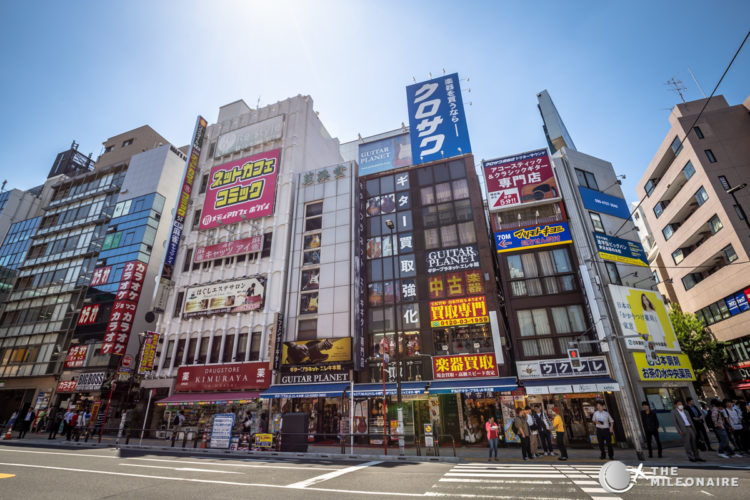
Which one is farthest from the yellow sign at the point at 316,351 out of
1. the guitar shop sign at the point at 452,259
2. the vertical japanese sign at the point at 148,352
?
the vertical japanese sign at the point at 148,352

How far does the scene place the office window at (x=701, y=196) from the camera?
104ft

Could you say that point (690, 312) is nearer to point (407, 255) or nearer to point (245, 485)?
point (407, 255)

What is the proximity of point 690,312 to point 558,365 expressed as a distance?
25949 millimetres

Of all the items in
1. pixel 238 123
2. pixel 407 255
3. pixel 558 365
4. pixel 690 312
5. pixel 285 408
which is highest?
pixel 238 123

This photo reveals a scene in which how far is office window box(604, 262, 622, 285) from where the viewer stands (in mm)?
22219

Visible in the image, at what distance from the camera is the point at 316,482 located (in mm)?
8258

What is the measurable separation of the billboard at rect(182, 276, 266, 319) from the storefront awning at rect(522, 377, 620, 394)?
20.4m

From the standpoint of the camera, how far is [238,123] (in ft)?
127

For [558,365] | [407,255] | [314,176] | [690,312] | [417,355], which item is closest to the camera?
[558,365]

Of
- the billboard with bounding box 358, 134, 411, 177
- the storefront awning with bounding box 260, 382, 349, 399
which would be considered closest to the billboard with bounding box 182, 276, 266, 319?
the storefront awning with bounding box 260, 382, 349, 399

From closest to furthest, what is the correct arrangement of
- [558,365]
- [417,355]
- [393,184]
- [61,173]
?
[558,365] < [417,355] < [393,184] < [61,173]

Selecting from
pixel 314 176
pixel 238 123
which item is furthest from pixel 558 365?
pixel 238 123

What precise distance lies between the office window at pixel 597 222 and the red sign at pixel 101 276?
4394 centimetres

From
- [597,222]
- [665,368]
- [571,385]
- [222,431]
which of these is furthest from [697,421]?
[222,431]
